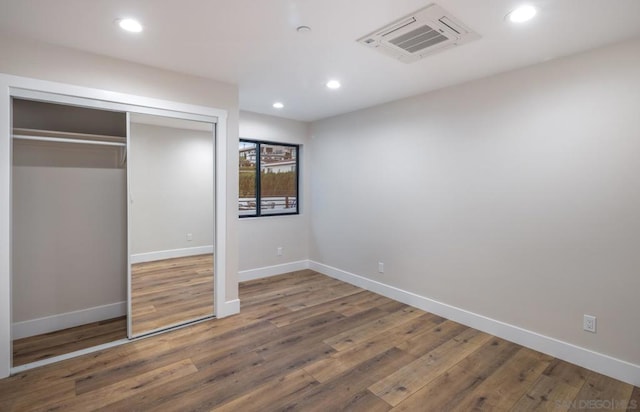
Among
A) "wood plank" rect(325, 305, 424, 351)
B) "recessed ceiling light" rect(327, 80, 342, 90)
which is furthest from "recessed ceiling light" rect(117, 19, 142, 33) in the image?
"wood plank" rect(325, 305, 424, 351)

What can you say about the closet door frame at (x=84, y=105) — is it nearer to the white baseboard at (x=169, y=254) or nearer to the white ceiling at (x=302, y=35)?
the white baseboard at (x=169, y=254)

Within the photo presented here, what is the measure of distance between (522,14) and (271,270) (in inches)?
169

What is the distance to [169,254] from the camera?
3.30m

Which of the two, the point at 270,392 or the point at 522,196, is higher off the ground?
the point at 522,196

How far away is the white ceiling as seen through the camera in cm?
192

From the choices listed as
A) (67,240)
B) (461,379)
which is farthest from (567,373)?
(67,240)

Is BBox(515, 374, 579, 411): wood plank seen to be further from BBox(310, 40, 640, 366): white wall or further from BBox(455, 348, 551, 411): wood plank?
BBox(310, 40, 640, 366): white wall

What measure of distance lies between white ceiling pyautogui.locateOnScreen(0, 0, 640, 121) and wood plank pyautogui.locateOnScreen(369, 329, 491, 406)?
254 centimetres

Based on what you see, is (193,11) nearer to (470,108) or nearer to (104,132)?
(104,132)

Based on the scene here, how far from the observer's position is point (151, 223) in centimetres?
312

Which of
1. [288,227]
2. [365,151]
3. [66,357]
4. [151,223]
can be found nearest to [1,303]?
[66,357]

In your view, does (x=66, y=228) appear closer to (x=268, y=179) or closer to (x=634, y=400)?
(x=268, y=179)

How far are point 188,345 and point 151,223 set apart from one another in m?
1.23

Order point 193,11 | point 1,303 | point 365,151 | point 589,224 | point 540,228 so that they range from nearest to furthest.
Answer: point 193,11, point 1,303, point 589,224, point 540,228, point 365,151
